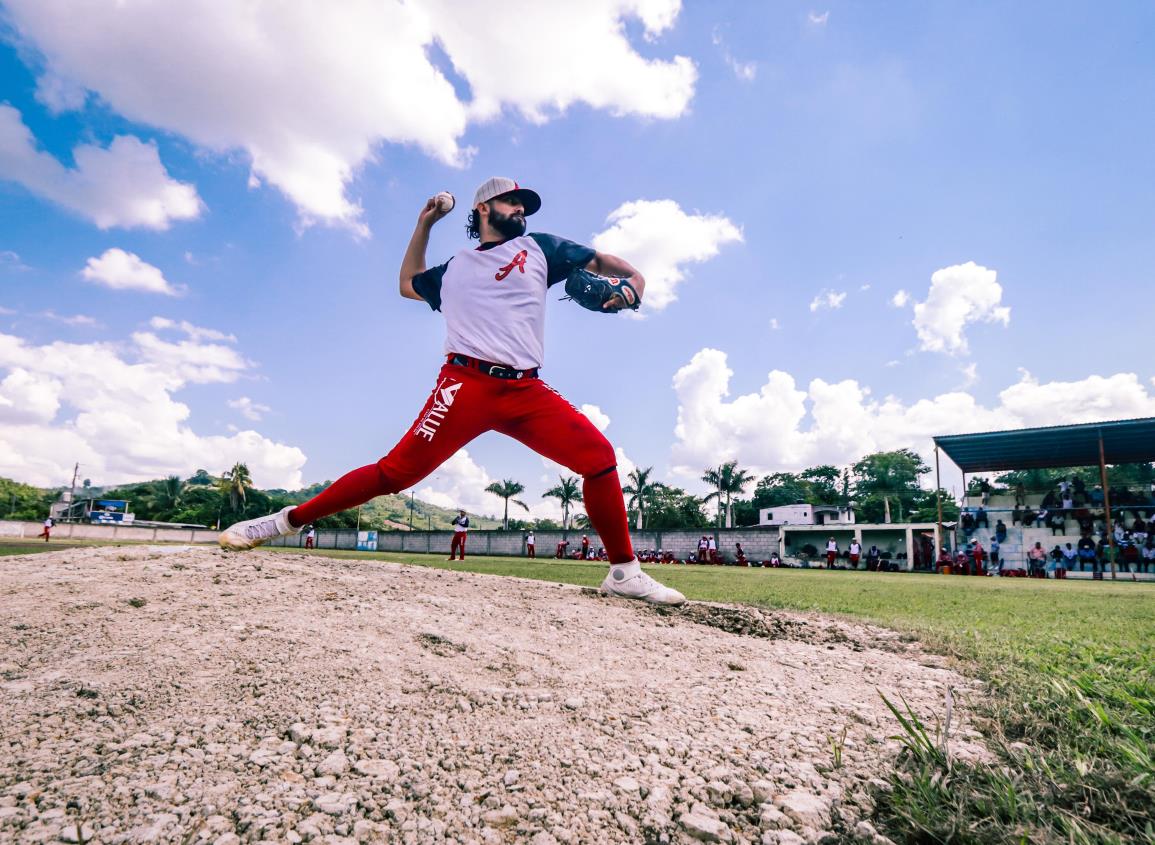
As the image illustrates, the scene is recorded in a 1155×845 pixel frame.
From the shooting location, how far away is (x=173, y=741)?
1.44 metres

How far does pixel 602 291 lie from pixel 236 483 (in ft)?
233

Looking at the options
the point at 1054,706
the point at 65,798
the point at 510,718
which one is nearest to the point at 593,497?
the point at 510,718

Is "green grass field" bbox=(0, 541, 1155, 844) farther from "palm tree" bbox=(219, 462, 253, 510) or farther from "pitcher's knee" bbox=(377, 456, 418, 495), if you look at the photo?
"palm tree" bbox=(219, 462, 253, 510)

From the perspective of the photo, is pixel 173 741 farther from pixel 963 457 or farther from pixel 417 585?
pixel 963 457

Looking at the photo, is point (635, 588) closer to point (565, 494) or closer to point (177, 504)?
point (565, 494)

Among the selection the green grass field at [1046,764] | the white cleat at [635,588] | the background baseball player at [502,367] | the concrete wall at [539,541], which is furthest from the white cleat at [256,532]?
the concrete wall at [539,541]

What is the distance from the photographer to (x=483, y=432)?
338 centimetres

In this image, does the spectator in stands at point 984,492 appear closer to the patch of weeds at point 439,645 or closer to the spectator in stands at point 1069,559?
the spectator in stands at point 1069,559

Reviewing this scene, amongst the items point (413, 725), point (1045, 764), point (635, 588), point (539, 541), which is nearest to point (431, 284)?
point (635, 588)

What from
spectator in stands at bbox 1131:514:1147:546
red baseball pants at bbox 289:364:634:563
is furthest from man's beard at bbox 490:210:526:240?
spectator in stands at bbox 1131:514:1147:546

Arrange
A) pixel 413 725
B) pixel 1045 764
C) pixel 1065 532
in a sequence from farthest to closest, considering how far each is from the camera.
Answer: pixel 1065 532 → pixel 413 725 → pixel 1045 764

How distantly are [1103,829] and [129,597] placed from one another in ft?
10.6

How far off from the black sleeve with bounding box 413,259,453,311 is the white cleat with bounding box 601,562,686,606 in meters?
1.98

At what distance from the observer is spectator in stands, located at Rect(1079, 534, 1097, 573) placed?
2500cm
